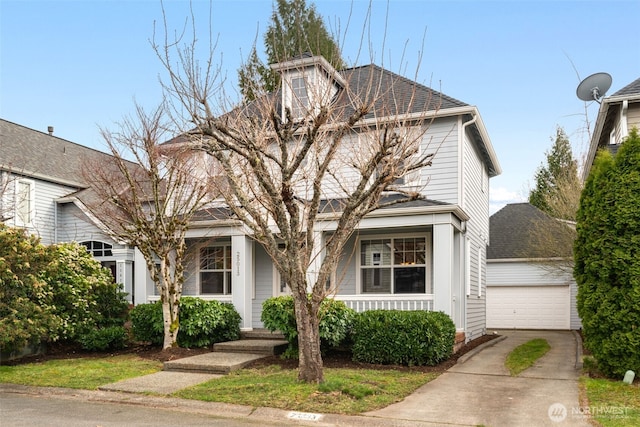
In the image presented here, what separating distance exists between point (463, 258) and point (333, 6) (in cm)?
786

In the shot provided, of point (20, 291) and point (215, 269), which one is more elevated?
point (215, 269)

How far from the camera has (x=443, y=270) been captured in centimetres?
1143

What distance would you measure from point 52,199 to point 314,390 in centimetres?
1519

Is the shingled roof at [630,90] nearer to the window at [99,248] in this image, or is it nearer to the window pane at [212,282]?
the window pane at [212,282]

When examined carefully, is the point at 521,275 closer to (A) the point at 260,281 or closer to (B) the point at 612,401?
(A) the point at 260,281

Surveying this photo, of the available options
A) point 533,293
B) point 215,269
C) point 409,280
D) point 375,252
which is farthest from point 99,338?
point 533,293

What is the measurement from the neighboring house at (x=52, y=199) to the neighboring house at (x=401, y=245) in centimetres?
445

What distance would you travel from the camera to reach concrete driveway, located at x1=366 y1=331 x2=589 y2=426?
21.8ft

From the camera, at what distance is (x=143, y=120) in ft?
40.4


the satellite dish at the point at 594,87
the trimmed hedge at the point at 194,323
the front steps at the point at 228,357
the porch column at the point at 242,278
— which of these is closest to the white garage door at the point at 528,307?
the satellite dish at the point at 594,87

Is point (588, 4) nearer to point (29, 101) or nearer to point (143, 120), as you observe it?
point (143, 120)

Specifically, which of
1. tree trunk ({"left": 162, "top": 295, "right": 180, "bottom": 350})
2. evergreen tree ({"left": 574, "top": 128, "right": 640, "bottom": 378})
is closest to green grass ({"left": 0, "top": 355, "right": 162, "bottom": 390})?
tree trunk ({"left": 162, "top": 295, "right": 180, "bottom": 350})

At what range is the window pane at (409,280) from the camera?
13.0 metres

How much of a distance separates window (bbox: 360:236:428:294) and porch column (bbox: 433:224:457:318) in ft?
4.65
